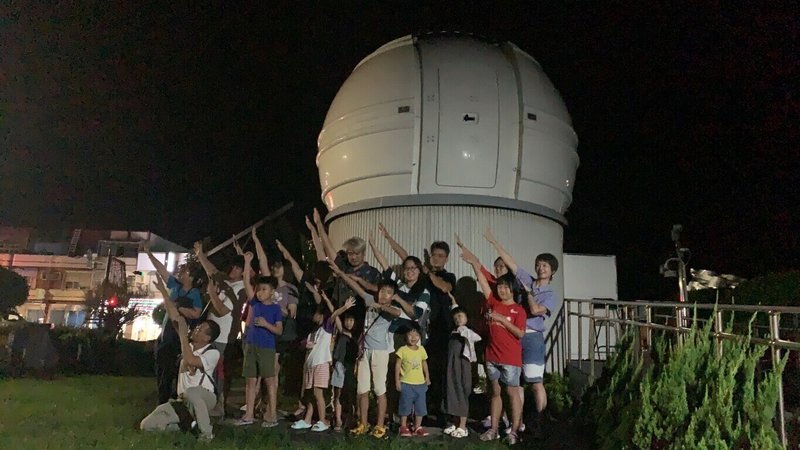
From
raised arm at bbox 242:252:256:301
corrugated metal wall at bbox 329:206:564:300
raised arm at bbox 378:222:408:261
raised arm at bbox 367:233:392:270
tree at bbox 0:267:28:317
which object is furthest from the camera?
tree at bbox 0:267:28:317

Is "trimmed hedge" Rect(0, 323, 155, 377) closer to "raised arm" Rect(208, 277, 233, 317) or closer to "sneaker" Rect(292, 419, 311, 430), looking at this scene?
"raised arm" Rect(208, 277, 233, 317)

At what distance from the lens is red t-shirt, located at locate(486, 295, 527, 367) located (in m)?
4.98

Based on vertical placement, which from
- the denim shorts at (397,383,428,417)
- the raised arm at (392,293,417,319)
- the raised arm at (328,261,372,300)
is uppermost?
the raised arm at (328,261,372,300)

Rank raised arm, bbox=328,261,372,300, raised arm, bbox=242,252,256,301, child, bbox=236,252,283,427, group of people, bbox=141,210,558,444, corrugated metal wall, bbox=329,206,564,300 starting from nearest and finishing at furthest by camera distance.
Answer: group of people, bbox=141,210,558,444 → raised arm, bbox=328,261,372,300 → child, bbox=236,252,283,427 → raised arm, bbox=242,252,256,301 → corrugated metal wall, bbox=329,206,564,300

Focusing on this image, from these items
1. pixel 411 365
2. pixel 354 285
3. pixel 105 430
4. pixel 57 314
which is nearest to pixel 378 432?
pixel 411 365

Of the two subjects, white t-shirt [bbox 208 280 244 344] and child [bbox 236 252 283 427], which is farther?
white t-shirt [bbox 208 280 244 344]

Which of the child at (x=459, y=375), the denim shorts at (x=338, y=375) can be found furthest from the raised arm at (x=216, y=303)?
the child at (x=459, y=375)

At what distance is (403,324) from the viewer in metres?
5.25

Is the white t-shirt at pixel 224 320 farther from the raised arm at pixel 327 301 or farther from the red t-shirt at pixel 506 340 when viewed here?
the red t-shirt at pixel 506 340

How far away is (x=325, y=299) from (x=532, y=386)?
7.51ft

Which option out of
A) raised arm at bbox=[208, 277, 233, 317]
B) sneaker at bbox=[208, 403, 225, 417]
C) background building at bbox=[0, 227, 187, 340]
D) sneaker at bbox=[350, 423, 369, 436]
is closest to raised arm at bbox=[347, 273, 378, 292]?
sneaker at bbox=[350, 423, 369, 436]

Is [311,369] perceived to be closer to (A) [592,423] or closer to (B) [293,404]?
(B) [293,404]

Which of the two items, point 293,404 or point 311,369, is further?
point 293,404

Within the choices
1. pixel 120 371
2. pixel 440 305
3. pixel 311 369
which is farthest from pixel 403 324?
pixel 120 371
